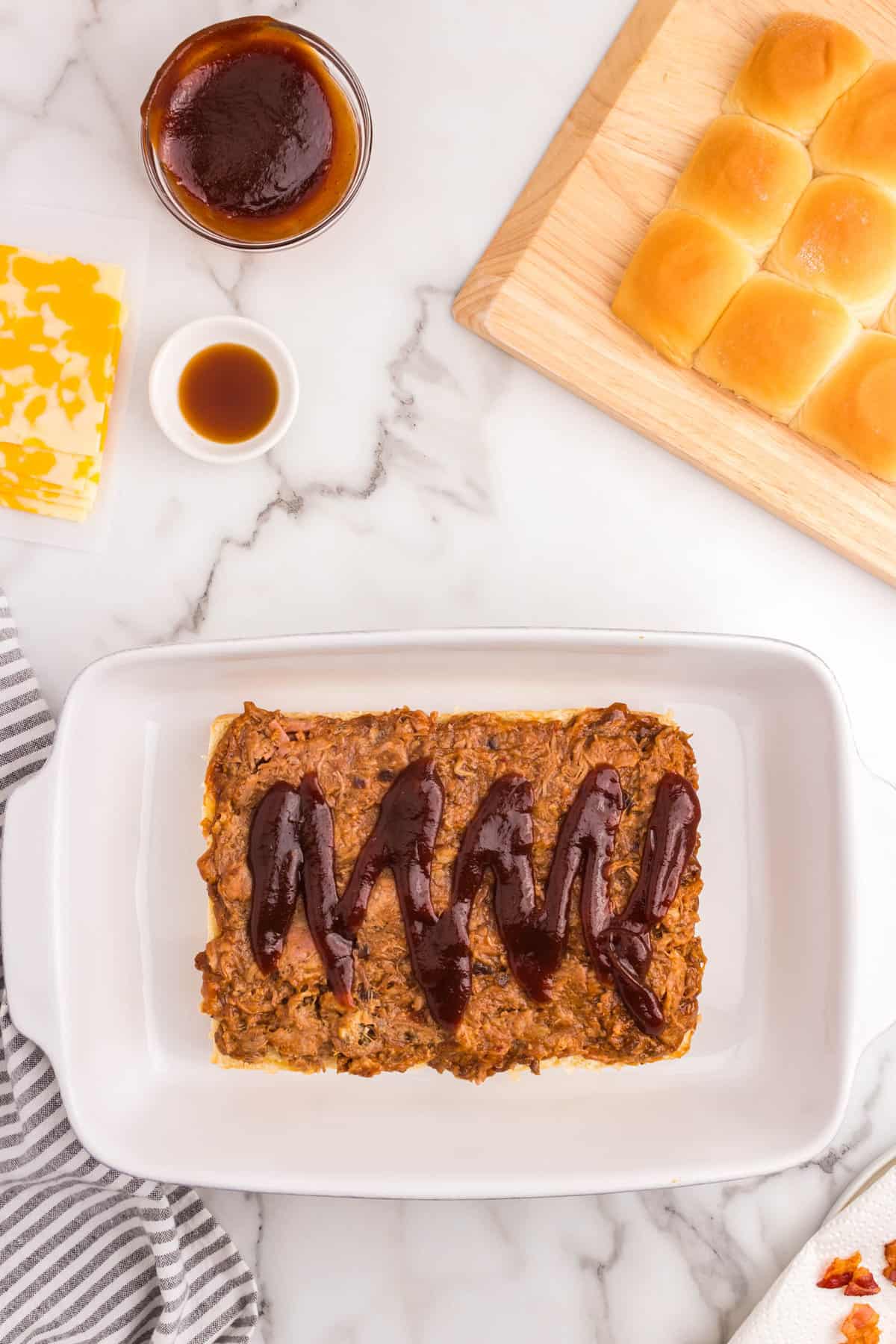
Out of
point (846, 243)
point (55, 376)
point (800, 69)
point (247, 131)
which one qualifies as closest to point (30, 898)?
point (55, 376)

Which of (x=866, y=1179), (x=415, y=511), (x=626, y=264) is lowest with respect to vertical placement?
(x=866, y=1179)

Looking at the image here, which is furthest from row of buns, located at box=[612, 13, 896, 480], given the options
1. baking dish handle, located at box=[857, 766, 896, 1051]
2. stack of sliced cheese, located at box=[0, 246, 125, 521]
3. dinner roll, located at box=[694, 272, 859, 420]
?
stack of sliced cheese, located at box=[0, 246, 125, 521]

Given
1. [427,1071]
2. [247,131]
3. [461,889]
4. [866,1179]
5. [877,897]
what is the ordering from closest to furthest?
[461,889]
[877,897]
[247,131]
[427,1071]
[866,1179]

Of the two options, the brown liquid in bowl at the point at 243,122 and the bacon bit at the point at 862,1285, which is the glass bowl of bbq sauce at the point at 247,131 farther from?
the bacon bit at the point at 862,1285

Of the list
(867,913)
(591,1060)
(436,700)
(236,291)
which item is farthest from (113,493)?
(867,913)

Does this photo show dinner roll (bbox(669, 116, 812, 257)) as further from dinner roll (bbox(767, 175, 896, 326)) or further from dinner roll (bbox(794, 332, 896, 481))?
dinner roll (bbox(794, 332, 896, 481))

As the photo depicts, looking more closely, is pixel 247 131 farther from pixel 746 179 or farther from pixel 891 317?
pixel 891 317
